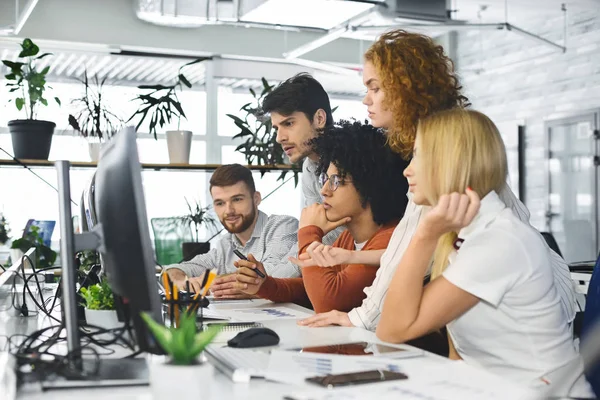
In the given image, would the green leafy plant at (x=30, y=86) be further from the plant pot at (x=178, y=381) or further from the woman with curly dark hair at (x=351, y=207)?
the plant pot at (x=178, y=381)

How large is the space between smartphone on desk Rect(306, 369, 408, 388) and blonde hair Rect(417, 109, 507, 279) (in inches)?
17.2

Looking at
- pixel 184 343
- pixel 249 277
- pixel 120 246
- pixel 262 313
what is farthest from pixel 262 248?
pixel 184 343

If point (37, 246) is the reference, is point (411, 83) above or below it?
above

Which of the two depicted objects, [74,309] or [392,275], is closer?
[74,309]

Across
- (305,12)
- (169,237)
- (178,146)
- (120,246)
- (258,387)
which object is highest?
(305,12)

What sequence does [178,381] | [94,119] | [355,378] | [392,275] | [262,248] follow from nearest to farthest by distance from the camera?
1. [178,381]
2. [355,378]
3. [392,275]
4. [262,248]
5. [94,119]

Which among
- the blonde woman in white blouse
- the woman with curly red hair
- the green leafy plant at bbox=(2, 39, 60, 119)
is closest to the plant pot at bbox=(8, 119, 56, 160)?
the green leafy plant at bbox=(2, 39, 60, 119)

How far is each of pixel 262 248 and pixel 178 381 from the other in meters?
2.14

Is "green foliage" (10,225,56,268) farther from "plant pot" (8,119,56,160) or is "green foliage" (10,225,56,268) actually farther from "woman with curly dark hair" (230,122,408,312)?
"woman with curly dark hair" (230,122,408,312)

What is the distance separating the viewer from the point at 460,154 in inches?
57.2

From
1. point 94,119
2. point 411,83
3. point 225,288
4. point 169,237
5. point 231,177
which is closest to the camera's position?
point 411,83

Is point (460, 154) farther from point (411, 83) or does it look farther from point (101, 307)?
point (101, 307)

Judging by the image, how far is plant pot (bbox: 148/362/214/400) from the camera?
0.93 m

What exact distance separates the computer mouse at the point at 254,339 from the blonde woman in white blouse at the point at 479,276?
24 cm
